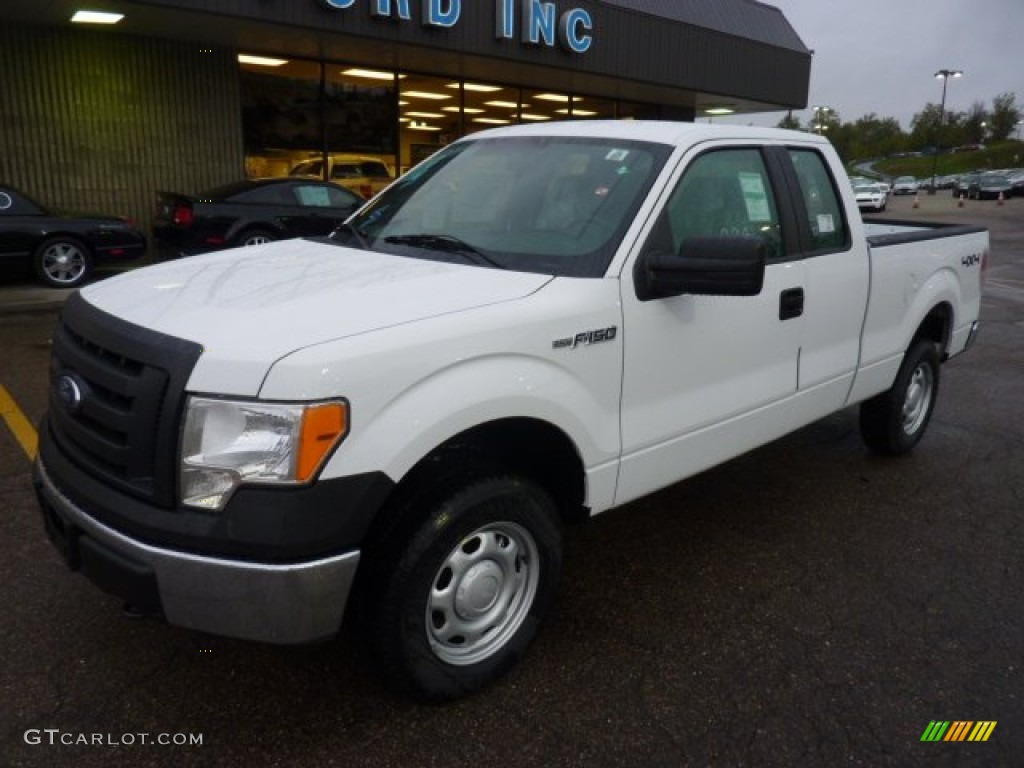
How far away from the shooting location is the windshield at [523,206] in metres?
3.05

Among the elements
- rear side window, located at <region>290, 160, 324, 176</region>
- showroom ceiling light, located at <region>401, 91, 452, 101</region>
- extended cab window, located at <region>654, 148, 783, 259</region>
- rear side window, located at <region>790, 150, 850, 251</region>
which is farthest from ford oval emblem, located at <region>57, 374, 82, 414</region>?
showroom ceiling light, located at <region>401, 91, 452, 101</region>

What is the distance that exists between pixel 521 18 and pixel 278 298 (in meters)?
13.6

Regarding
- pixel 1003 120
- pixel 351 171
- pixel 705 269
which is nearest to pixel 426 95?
pixel 351 171

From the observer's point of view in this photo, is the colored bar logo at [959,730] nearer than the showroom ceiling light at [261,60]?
Yes

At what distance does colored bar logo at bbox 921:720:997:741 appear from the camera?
263 cm

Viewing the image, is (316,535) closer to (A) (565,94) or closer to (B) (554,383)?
(B) (554,383)

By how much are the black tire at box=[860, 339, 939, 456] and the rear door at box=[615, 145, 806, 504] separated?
1.46m

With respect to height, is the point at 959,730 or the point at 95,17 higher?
the point at 95,17

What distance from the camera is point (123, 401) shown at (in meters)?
2.35

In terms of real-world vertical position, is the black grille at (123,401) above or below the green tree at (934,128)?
below

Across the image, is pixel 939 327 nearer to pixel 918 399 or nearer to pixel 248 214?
pixel 918 399

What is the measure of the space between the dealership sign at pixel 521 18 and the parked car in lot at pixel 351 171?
138 inches

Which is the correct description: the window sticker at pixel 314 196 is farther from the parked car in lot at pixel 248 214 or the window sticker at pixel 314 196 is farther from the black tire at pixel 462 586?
the black tire at pixel 462 586

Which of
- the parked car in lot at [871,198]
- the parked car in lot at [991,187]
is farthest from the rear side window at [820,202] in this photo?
the parked car in lot at [991,187]
